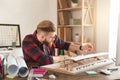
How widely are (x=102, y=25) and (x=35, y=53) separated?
60.7 inches

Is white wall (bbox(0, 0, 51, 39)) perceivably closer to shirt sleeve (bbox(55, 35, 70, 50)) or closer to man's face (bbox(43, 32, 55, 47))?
shirt sleeve (bbox(55, 35, 70, 50))

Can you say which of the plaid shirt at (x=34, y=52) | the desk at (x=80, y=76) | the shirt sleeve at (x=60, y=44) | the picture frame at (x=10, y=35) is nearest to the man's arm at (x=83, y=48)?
the shirt sleeve at (x=60, y=44)

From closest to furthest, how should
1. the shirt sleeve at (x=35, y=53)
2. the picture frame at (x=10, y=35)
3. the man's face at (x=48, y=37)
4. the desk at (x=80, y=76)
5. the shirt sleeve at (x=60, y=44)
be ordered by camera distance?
the desk at (x=80, y=76) → the shirt sleeve at (x=35, y=53) → the man's face at (x=48, y=37) → the shirt sleeve at (x=60, y=44) → the picture frame at (x=10, y=35)

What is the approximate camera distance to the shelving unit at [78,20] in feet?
9.84

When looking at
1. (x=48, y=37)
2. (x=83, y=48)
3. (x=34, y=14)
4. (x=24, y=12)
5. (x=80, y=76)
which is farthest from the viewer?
(x=34, y=14)

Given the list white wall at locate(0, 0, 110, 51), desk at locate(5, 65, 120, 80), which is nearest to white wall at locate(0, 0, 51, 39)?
white wall at locate(0, 0, 110, 51)

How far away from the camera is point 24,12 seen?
12.0ft

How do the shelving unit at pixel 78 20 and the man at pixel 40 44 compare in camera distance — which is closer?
the man at pixel 40 44

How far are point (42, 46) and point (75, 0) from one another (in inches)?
59.1

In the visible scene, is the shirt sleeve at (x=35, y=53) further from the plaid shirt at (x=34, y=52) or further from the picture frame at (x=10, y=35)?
the picture frame at (x=10, y=35)

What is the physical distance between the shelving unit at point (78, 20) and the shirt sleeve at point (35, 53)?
1266 mm

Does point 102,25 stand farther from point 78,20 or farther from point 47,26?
point 47,26

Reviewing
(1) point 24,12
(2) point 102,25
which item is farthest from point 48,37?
(1) point 24,12

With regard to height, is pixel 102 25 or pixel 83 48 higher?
pixel 102 25
